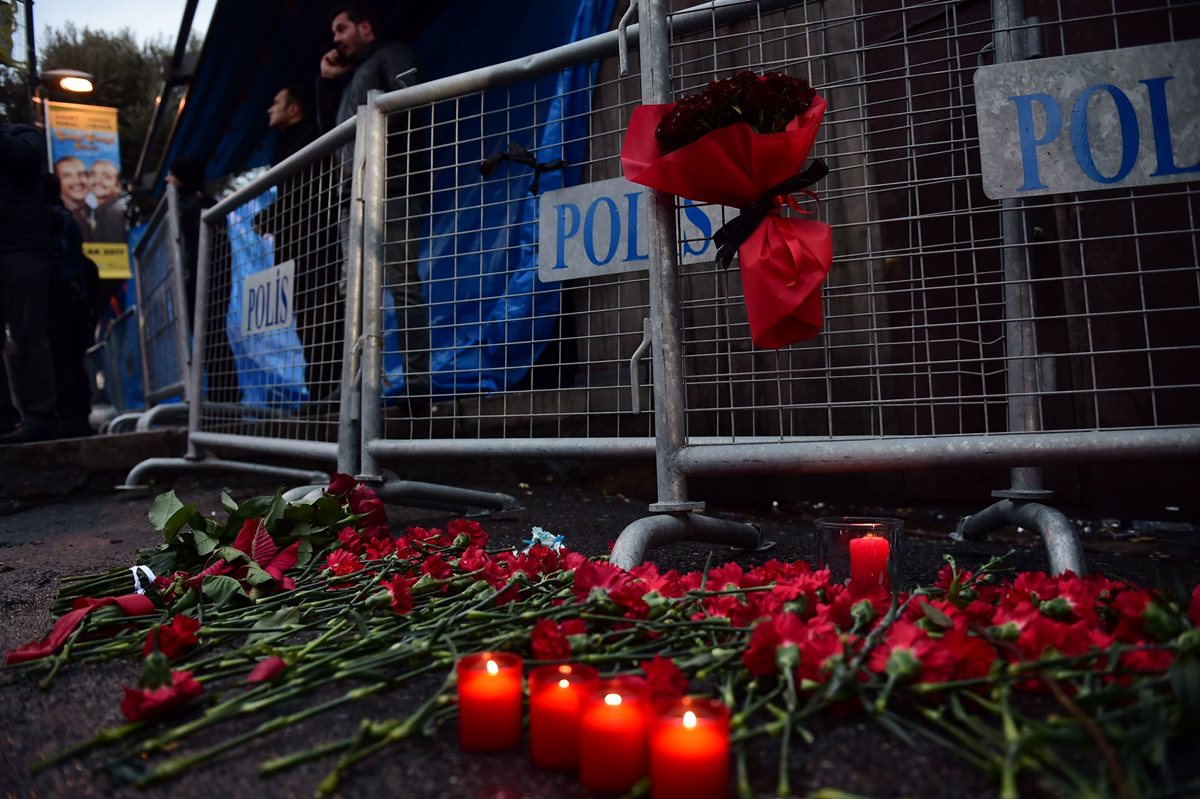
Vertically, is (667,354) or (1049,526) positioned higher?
(667,354)

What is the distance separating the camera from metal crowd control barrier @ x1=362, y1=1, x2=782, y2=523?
226 cm

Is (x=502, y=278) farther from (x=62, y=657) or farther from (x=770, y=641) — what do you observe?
(x=770, y=641)

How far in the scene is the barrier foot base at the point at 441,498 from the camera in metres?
2.72

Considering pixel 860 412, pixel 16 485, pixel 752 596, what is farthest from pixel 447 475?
pixel 752 596

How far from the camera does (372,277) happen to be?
2.73m

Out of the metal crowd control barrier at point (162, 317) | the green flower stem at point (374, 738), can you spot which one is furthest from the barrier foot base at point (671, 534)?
the metal crowd control barrier at point (162, 317)

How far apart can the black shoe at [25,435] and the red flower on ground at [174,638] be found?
3931 mm

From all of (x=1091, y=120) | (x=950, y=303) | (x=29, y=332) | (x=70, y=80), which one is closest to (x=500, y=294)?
(x=950, y=303)

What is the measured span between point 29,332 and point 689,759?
5007 millimetres

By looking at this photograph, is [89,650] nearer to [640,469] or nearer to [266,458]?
[640,469]

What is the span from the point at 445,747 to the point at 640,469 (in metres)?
2.62

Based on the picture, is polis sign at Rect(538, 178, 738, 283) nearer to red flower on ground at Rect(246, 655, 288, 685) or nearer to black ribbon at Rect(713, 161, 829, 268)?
black ribbon at Rect(713, 161, 829, 268)

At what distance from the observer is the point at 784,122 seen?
1.73 m

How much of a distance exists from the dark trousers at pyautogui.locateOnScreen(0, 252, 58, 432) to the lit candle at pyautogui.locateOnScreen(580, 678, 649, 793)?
15.8 ft
